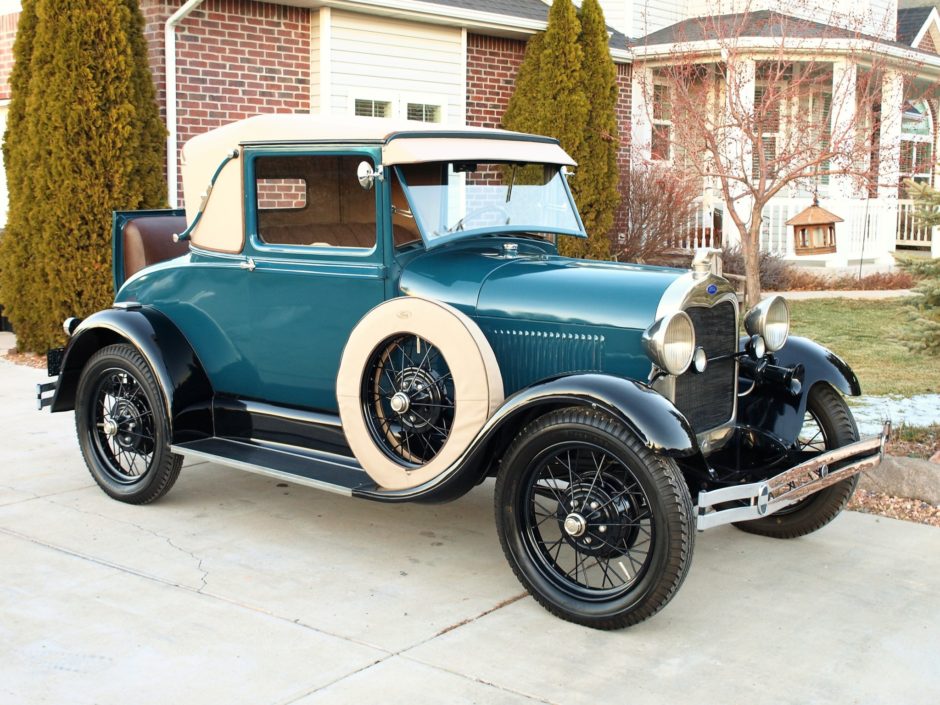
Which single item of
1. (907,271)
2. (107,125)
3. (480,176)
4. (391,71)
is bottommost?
(907,271)

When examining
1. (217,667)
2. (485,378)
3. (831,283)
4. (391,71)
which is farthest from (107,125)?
(831,283)

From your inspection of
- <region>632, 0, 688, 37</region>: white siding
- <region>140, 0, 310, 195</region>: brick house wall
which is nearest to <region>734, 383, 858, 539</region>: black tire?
<region>140, 0, 310, 195</region>: brick house wall

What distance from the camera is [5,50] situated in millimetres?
12086

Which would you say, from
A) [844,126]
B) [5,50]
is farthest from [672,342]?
[844,126]

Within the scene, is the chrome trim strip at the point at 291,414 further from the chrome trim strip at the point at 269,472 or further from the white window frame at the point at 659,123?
the white window frame at the point at 659,123

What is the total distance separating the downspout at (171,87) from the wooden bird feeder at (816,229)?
7.13 metres

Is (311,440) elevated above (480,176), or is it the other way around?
(480,176)

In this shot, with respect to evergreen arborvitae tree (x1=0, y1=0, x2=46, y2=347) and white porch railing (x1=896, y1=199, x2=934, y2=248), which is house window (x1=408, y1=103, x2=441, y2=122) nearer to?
evergreen arborvitae tree (x1=0, y1=0, x2=46, y2=347)

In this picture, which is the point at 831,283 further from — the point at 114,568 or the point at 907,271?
the point at 114,568

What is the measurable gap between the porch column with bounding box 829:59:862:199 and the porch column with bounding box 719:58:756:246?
3.25ft

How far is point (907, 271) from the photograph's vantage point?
20.1 feet

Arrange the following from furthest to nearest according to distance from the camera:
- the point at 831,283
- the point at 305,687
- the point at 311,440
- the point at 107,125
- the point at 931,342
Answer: the point at 831,283 → the point at 107,125 → the point at 931,342 → the point at 311,440 → the point at 305,687

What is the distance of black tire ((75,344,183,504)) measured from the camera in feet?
16.8

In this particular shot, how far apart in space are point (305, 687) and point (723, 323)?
2.31 meters
